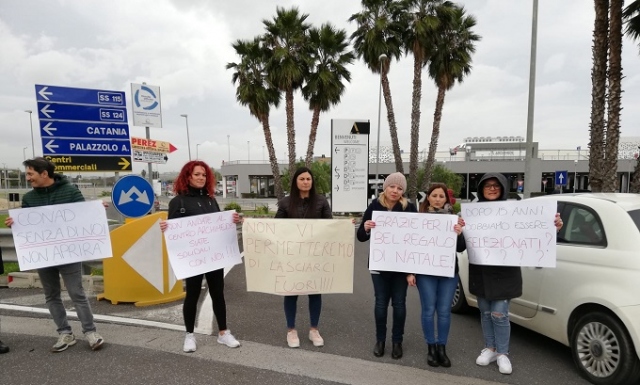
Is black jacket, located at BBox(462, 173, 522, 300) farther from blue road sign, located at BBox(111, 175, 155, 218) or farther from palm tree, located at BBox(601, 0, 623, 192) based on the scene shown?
palm tree, located at BBox(601, 0, 623, 192)

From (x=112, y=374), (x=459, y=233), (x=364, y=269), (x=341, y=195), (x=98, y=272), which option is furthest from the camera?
(x=341, y=195)

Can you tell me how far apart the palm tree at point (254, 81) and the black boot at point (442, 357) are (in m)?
17.0

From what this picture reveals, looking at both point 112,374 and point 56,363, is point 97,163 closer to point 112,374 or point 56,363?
point 56,363

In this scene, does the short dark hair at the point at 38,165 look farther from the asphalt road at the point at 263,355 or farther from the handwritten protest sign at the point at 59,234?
the asphalt road at the point at 263,355

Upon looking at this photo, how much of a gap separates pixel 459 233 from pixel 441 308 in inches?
28.5

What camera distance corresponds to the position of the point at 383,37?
19594mm

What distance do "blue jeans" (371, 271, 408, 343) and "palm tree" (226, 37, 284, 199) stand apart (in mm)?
16764

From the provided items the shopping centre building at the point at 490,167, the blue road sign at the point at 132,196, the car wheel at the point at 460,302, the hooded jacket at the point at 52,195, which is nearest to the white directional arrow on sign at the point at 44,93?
the blue road sign at the point at 132,196

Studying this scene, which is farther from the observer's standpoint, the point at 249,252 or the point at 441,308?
the point at 249,252

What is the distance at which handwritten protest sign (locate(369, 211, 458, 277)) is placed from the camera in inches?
136

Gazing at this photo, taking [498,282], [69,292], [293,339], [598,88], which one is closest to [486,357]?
[498,282]

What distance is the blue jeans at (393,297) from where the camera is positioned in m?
3.59

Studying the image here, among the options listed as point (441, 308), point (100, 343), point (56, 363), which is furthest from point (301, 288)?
point (56, 363)

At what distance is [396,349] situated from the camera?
12.0 ft
